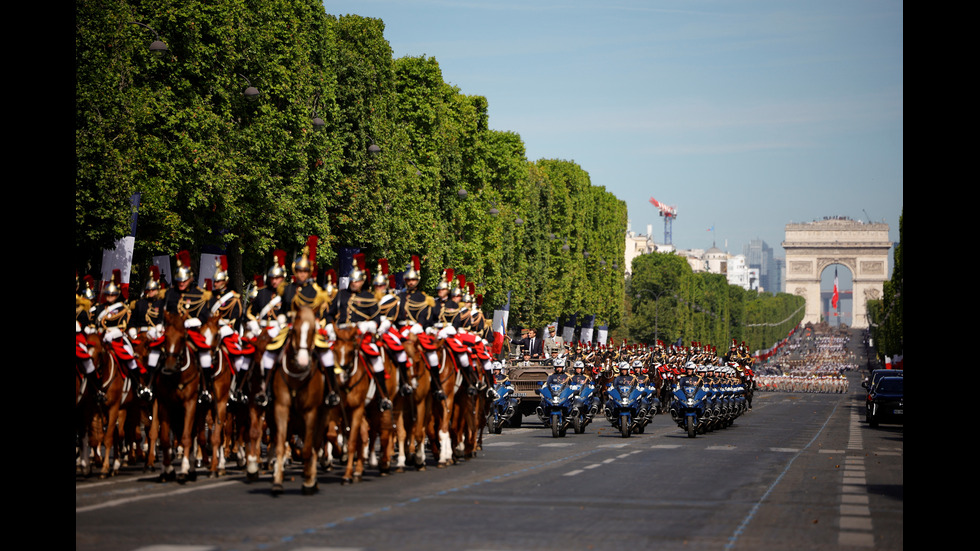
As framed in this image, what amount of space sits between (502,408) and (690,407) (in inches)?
200

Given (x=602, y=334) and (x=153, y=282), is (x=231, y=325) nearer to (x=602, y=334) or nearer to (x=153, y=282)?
(x=153, y=282)

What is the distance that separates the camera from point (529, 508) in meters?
16.3

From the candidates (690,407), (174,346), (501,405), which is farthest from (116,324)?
(690,407)

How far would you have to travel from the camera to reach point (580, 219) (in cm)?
8581

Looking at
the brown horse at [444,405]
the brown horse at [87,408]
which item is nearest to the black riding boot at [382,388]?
the brown horse at [444,405]

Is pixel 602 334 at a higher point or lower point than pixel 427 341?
higher

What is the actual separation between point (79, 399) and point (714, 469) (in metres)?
10.0

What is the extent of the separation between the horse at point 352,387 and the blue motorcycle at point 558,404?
13.5 metres

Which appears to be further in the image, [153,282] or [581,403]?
[581,403]

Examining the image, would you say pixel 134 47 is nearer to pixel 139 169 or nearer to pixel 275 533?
pixel 139 169

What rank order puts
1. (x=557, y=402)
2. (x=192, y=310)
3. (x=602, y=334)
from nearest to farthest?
(x=192, y=310), (x=557, y=402), (x=602, y=334)

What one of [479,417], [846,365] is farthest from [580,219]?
Answer: [846,365]

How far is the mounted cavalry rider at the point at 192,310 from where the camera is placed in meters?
18.5

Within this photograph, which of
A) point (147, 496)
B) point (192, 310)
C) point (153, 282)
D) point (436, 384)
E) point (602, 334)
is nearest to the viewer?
point (147, 496)
